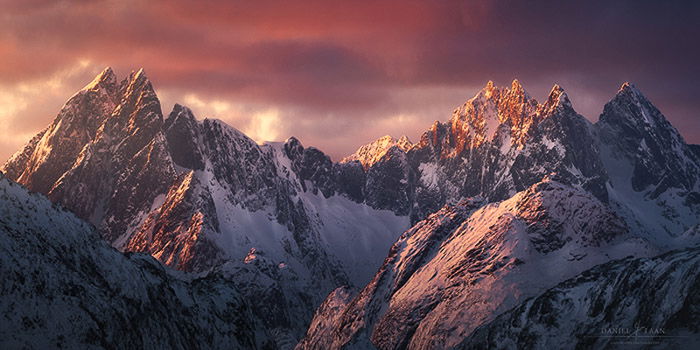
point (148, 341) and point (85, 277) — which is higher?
point (85, 277)

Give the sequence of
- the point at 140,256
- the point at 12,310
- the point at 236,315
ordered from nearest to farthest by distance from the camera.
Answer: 1. the point at 12,310
2. the point at 140,256
3. the point at 236,315

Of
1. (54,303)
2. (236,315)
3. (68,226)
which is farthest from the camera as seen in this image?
(236,315)

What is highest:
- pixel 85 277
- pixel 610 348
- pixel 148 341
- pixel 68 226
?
pixel 68 226

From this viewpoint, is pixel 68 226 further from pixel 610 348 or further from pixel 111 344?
pixel 610 348

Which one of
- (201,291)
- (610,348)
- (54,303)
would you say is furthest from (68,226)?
(610,348)

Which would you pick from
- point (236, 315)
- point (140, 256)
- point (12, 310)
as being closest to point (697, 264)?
point (236, 315)

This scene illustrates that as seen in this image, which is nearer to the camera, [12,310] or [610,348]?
[12,310]
